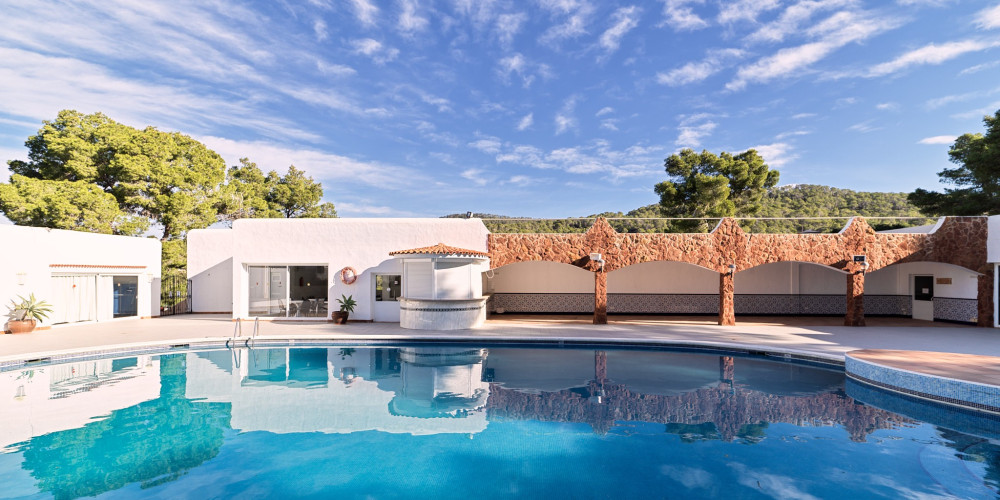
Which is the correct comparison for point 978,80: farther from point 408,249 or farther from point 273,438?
point 273,438

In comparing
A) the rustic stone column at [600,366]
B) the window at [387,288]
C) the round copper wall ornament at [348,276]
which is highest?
the round copper wall ornament at [348,276]

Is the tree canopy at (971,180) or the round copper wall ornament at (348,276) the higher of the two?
the tree canopy at (971,180)

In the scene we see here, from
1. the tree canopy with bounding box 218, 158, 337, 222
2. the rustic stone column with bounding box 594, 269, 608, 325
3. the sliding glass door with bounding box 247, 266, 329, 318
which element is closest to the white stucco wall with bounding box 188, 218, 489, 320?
the sliding glass door with bounding box 247, 266, 329, 318

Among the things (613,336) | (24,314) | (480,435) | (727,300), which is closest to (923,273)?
(727,300)

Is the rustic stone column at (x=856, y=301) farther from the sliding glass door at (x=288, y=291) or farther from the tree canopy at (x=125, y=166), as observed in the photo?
the tree canopy at (x=125, y=166)

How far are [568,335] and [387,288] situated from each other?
22.0 ft

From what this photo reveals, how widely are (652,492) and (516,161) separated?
25.6 metres

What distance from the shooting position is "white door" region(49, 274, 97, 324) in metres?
13.7

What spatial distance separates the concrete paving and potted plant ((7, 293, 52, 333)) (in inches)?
20.1

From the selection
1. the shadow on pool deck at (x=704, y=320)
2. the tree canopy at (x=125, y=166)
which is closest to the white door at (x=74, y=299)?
the tree canopy at (x=125, y=166)

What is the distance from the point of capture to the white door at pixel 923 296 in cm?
1584

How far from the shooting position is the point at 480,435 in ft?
19.4

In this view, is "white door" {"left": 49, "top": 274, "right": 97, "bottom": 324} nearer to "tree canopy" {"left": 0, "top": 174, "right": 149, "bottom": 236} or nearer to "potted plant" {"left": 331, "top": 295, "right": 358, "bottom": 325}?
"tree canopy" {"left": 0, "top": 174, "right": 149, "bottom": 236}

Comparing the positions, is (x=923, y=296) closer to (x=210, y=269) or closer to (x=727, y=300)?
(x=727, y=300)
